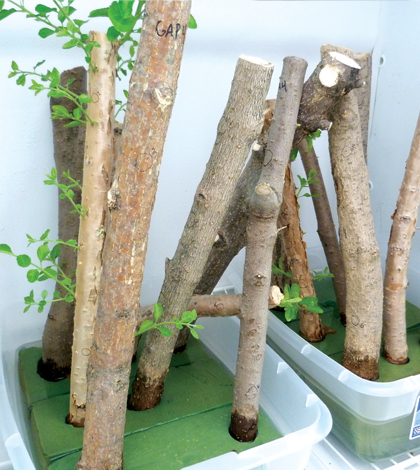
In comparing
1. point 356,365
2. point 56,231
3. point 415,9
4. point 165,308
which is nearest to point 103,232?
point 165,308

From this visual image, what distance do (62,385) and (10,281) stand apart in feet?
0.63

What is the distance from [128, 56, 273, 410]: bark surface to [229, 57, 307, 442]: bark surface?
0.04m

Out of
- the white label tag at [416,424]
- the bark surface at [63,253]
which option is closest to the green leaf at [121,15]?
the bark surface at [63,253]

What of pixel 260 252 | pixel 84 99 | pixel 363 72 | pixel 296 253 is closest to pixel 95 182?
pixel 84 99

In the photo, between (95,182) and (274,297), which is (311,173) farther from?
(95,182)

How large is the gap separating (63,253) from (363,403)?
45 cm

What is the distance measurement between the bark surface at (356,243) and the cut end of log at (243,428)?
0.60 feet

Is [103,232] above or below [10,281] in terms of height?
above

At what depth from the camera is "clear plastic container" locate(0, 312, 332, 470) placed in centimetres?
52

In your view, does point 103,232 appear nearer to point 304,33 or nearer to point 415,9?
point 304,33

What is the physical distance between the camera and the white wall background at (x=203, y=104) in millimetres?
696

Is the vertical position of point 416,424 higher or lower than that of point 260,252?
lower

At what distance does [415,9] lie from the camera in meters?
0.86

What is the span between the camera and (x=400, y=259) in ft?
2.36
